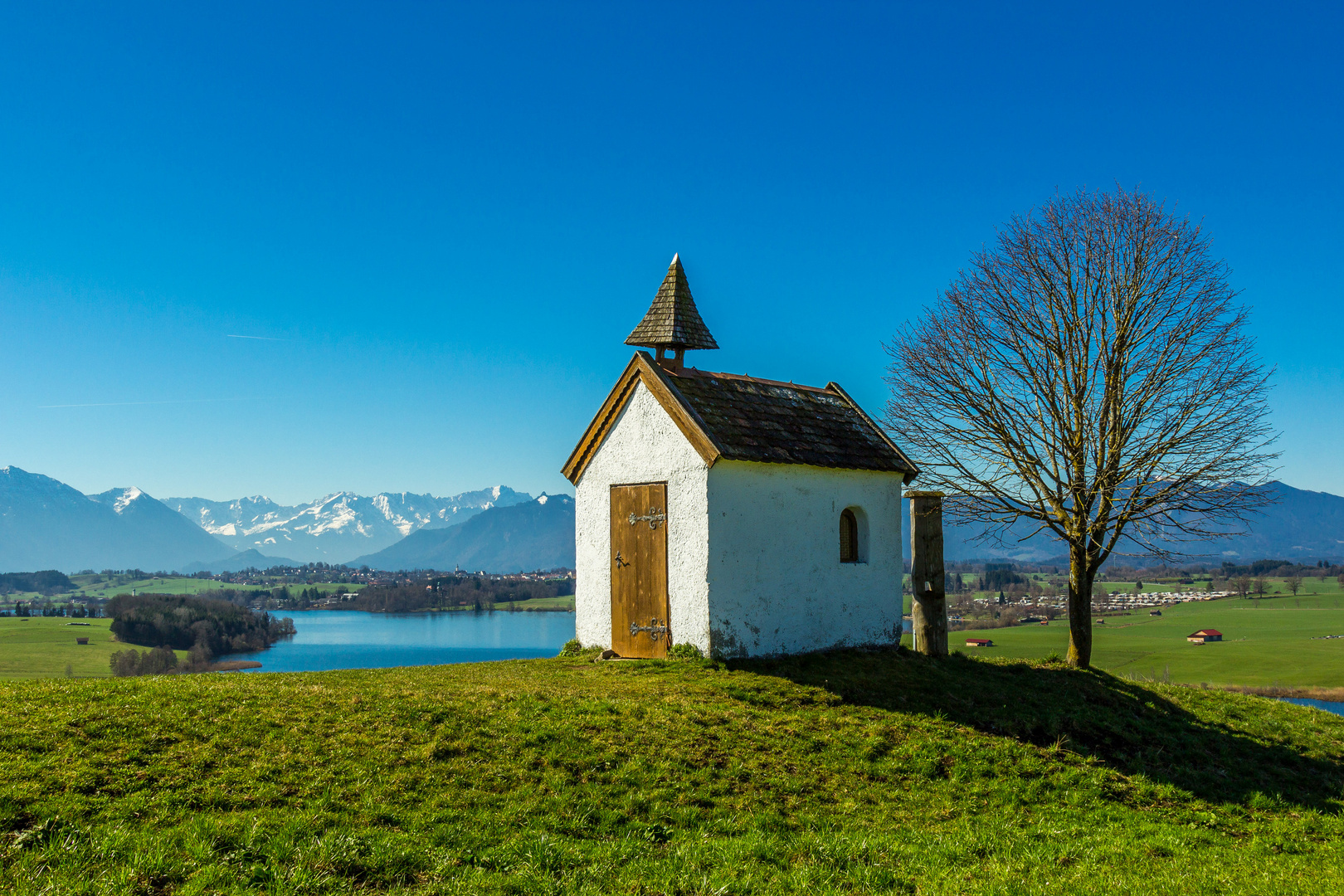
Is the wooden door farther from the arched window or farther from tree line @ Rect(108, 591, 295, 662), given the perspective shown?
tree line @ Rect(108, 591, 295, 662)

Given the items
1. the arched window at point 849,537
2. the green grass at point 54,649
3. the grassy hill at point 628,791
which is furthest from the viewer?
the green grass at point 54,649

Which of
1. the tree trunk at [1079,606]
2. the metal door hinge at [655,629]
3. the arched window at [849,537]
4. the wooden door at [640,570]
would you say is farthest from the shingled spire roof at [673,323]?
the tree trunk at [1079,606]

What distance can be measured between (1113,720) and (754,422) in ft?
30.8

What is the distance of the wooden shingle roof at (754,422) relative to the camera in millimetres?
17344

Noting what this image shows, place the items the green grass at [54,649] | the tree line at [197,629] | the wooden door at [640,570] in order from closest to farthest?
the wooden door at [640,570] → the green grass at [54,649] → the tree line at [197,629]

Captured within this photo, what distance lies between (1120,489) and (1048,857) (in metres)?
15.3

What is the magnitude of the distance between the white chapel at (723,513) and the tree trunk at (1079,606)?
5915 mm

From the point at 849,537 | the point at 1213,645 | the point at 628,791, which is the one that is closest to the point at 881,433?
the point at 849,537

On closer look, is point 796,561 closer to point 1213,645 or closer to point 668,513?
point 668,513

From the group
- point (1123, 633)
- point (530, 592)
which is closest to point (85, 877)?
point (1123, 633)

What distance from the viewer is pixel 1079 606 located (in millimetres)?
22750

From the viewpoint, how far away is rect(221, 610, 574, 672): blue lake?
86750mm

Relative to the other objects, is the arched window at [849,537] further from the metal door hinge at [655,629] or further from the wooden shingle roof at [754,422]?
the metal door hinge at [655,629]

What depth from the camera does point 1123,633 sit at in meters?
109
